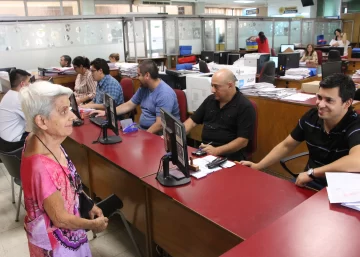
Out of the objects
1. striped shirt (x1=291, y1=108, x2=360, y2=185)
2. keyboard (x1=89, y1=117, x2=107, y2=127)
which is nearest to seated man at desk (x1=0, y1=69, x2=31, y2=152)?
keyboard (x1=89, y1=117, x2=107, y2=127)

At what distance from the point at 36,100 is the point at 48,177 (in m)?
0.33

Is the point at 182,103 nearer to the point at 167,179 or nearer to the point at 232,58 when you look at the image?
the point at 167,179

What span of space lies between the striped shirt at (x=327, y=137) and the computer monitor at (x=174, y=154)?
0.87 metres

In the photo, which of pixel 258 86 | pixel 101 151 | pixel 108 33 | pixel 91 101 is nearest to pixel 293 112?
pixel 258 86

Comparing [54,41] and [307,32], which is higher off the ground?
[307,32]

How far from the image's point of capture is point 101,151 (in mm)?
2430

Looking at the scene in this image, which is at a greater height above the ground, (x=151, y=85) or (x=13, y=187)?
(x=151, y=85)

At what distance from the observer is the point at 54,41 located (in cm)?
593

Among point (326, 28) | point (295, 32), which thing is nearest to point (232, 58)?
point (295, 32)

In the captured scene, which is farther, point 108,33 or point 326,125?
point 108,33

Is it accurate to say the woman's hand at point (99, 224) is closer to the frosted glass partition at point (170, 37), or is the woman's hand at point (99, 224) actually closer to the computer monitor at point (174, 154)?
the computer monitor at point (174, 154)

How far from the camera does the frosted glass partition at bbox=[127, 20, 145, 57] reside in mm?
6520

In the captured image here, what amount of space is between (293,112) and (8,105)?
9.20 ft

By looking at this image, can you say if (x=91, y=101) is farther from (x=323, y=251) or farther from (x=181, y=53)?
(x=323, y=251)
